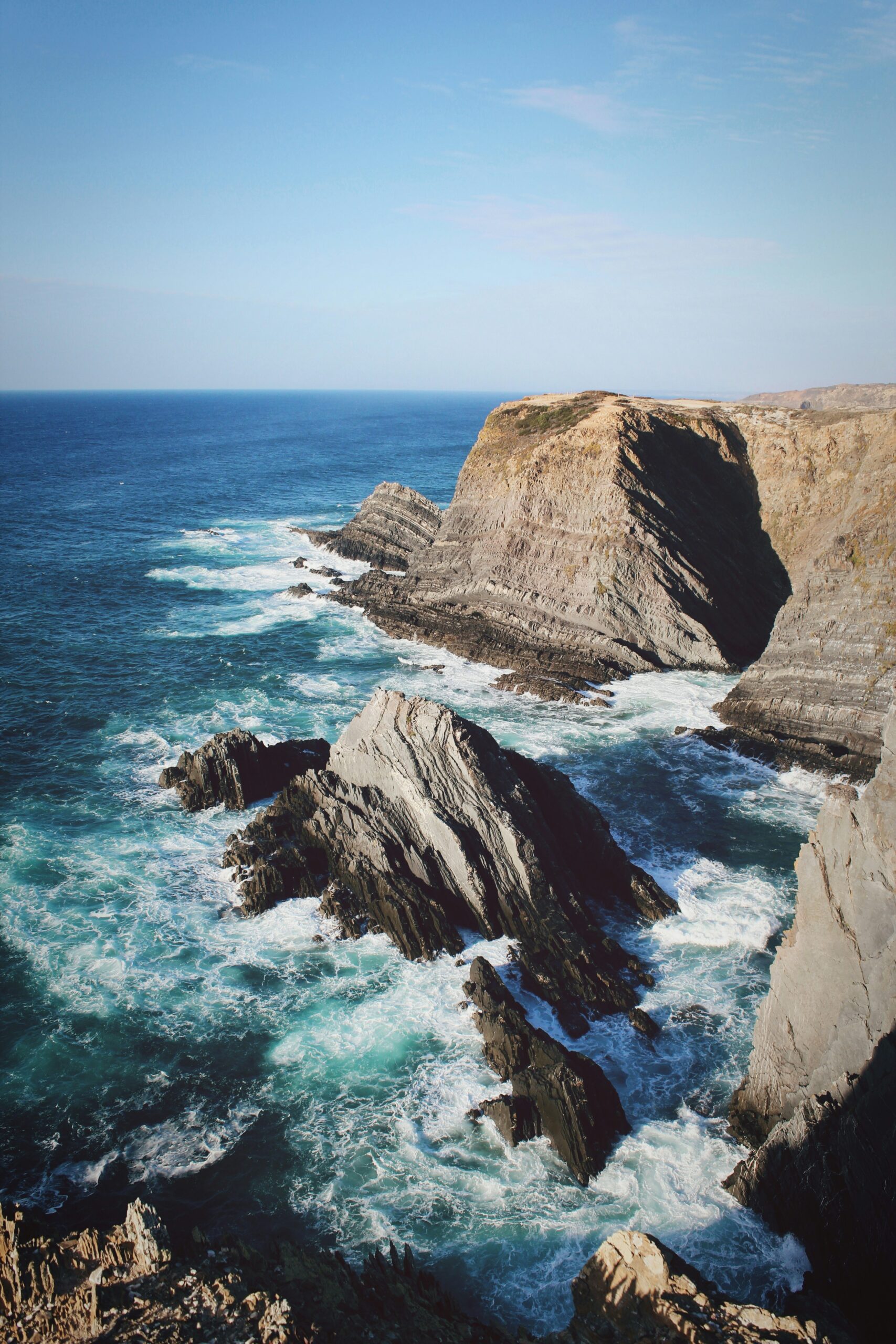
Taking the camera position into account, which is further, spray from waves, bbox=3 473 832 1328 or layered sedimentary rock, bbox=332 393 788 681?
layered sedimentary rock, bbox=332 393 788 681

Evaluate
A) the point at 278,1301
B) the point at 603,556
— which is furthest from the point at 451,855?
the point at 603,556

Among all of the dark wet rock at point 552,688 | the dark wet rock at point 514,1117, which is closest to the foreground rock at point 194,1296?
the dark wet rock at point 514,1117

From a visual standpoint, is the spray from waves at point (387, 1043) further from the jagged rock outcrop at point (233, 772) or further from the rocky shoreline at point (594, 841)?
the jagged rock outcrop at point (233, 772)

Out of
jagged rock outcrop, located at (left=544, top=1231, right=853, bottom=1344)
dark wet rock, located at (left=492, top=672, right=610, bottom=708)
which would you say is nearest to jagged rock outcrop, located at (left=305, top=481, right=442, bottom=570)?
dark wet rock, located at (left=492, top=672, right=610, bottom=708)

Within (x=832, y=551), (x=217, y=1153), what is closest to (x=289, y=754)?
(x=217, y=1153)

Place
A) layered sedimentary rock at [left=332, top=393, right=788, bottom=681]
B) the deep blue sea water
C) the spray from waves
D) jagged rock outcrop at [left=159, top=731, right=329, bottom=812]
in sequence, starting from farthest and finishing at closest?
layered sedimentary rock at [left=332, top=393, right=788, bottom=681] < jagged rock outcrop at [left=159, top=731, right=329, bottom=812] < the deep blue sea water < the spray from waves

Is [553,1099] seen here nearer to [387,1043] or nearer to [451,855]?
[387,1043]

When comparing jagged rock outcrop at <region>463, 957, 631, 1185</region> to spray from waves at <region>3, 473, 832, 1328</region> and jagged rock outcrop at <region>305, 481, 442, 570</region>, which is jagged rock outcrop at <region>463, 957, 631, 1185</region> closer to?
spray from waves at <region>3, 473, 832, 1328</region>
